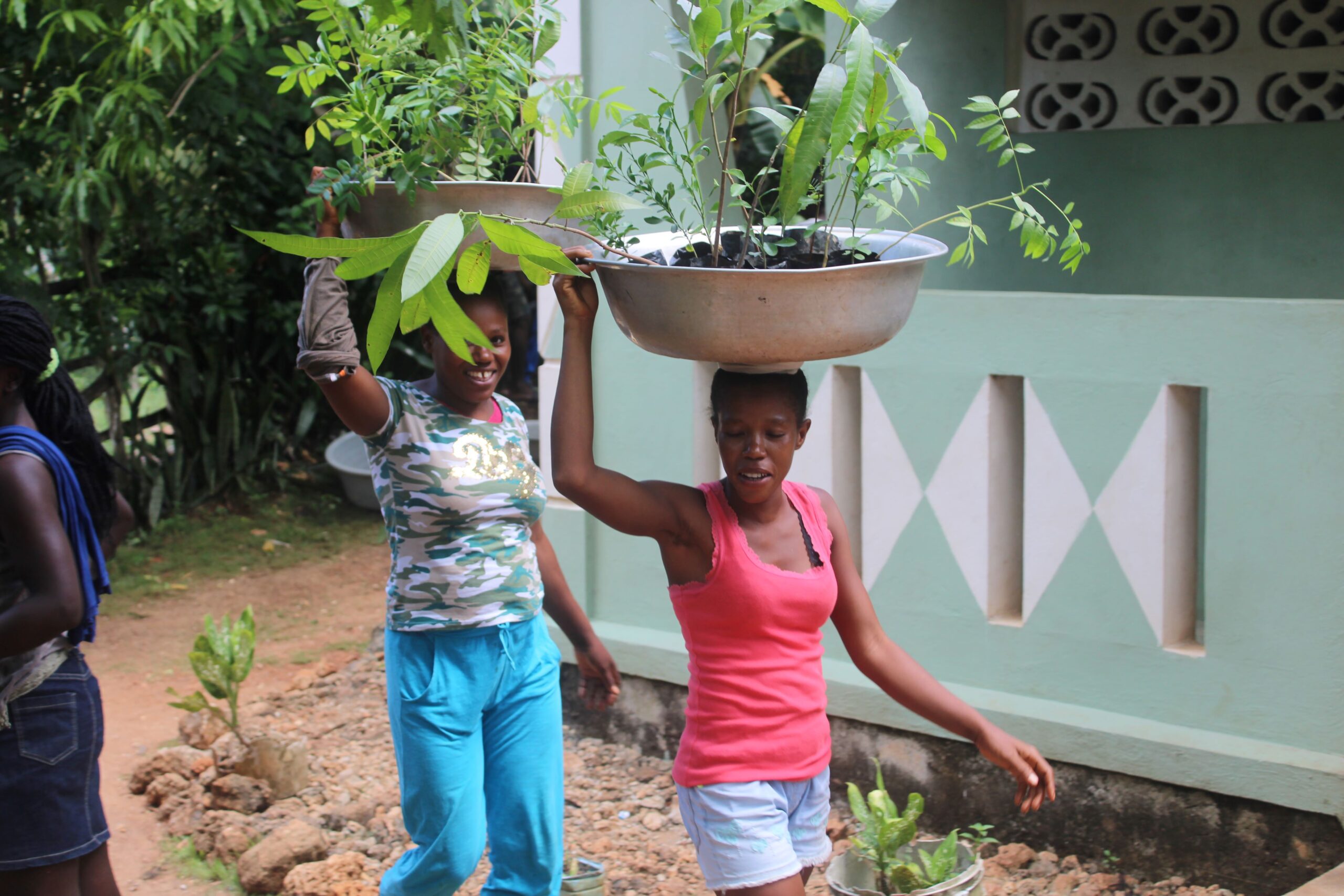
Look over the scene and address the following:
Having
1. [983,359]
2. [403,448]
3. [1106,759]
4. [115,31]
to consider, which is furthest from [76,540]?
[115,31]

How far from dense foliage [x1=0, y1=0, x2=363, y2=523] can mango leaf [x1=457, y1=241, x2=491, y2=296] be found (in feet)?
15.1

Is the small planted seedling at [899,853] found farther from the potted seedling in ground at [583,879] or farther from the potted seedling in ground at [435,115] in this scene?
the potted seedling in ground at [435,115]

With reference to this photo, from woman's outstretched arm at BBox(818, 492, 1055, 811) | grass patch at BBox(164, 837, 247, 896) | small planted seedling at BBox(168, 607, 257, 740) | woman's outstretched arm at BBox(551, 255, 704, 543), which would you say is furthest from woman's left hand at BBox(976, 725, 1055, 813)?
small planted seedling at BBox(168, 607, 257, 740)

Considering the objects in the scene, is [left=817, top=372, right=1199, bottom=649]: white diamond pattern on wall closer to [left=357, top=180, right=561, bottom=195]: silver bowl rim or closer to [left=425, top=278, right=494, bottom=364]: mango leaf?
[left=357, top=180, right=561, bottom=195]: silver bowl rim

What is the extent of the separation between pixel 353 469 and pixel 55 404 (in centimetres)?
527

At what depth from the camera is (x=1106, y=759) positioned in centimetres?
361

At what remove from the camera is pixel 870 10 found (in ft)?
5.88

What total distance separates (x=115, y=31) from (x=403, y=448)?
4.06m

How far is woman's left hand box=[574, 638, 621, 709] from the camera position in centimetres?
315

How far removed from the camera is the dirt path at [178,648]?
4.09 meters

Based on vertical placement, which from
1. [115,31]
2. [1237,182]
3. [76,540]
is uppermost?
[115,31]

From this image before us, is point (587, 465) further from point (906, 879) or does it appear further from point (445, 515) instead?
point (906, 879)

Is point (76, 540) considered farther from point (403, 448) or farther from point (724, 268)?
point (724, 268)

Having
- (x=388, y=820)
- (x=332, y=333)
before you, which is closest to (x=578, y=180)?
(x=332, y=333)
